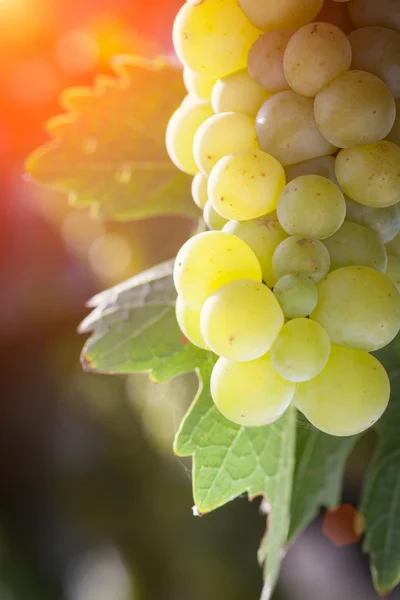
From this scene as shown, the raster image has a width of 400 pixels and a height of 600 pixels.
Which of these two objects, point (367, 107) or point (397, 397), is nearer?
point (367, 107)

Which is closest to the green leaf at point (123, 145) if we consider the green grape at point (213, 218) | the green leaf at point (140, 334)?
the green leaf at point (140, 334)

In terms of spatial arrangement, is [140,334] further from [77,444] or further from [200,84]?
[77,444]

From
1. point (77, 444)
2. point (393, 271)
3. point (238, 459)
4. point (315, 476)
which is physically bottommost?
point (77, 444)

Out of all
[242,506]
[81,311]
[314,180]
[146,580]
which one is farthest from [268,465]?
[146,580]

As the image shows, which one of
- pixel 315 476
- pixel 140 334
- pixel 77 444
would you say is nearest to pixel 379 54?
pixel 140 334

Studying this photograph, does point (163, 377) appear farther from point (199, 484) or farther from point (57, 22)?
point (57, 22)

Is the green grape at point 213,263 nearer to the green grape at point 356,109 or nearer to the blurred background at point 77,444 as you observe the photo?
the green grape at point 356,109
